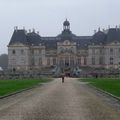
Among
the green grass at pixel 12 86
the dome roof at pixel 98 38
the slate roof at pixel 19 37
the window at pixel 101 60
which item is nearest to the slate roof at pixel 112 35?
the dome roof at pixel 98 38

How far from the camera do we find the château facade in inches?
6117

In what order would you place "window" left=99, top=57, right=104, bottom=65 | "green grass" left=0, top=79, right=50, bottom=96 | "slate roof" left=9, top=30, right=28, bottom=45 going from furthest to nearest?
"window" left=99, top=57, right=104, bottom=65 < "slate roof" left=9, top=30, right=28, bottom=45 < "green grass" left=0, top=79, right=50, bottom=96

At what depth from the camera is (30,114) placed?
1833 centimetres

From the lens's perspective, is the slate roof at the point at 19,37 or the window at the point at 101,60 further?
the window at the point at 101,60

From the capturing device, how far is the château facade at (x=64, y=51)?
155375 mm

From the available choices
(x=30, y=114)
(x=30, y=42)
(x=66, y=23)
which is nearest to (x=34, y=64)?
(x=30, y=42)

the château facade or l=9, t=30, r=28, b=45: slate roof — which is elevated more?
l=9, t=30, r=28, b=45: slate roof

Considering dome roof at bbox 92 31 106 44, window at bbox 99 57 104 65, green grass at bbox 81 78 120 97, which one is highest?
dome roof at bbox 92 31 106 44

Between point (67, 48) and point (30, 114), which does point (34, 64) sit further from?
point (30, 114)

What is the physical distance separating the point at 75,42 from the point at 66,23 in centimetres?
1079

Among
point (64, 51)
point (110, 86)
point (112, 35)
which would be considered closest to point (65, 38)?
point (64, 51)

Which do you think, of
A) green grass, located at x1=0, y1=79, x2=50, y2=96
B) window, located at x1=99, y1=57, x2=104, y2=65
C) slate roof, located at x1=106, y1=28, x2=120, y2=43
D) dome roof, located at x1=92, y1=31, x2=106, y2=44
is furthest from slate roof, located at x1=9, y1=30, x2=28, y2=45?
green grass, located at x1=0, y1=79, x2=50, y2=96

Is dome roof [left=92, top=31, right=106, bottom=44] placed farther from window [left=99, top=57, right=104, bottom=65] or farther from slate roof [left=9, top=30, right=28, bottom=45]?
slate roof [left=9, top=30, right=28, bottom=45]

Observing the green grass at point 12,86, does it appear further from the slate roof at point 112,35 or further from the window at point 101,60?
the window at point 101,60
